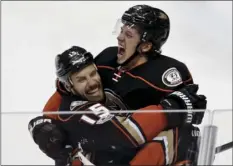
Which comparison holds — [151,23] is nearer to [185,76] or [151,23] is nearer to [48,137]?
[185,76]

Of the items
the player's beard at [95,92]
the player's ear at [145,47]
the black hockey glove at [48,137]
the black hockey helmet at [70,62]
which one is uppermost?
the player's ear at [145,47]

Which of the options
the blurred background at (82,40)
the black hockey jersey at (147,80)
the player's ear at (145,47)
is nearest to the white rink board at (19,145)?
the black hockey jersey at (147,80)

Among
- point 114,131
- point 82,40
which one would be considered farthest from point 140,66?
point 82,40

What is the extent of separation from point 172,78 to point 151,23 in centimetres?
23

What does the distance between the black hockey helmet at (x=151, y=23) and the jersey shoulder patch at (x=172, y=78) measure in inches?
6.0

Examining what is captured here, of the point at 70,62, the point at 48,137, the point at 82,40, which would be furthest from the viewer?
the point at 82,40

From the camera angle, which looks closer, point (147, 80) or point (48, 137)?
point (48, 137)

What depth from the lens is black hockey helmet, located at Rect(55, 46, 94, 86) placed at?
1.78 meters

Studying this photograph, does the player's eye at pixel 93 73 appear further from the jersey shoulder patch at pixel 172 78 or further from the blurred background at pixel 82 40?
the blurred background at pixel 82 40

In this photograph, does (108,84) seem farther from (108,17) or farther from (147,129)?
(108,17)

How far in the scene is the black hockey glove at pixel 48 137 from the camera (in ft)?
5.00

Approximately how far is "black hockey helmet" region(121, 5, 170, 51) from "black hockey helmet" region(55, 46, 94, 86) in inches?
9.2

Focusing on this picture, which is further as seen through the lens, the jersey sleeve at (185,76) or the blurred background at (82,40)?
the blurred background at (82,40)

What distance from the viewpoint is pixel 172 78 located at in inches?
71.9
